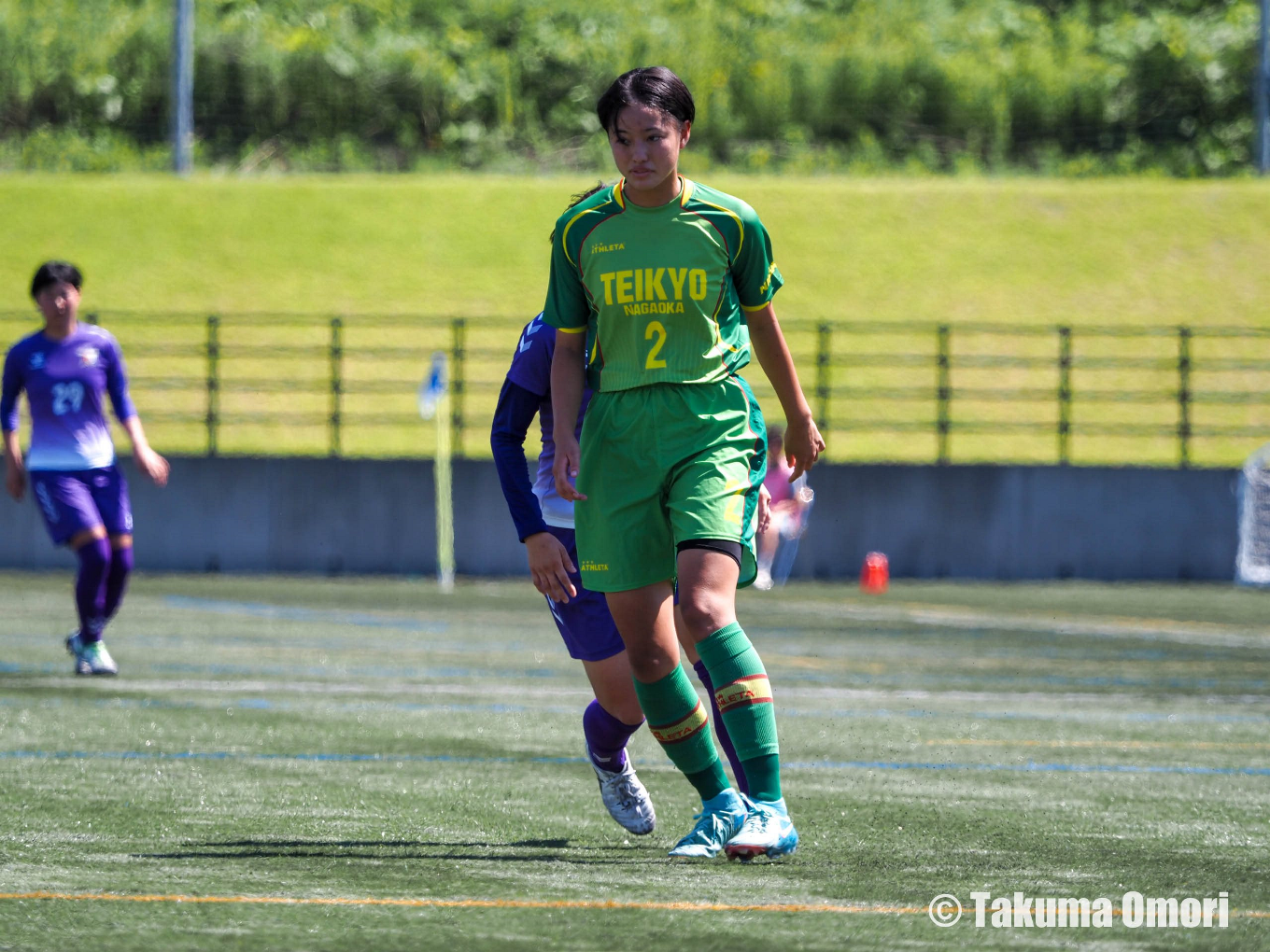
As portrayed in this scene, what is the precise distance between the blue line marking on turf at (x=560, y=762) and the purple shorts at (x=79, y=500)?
3.47m

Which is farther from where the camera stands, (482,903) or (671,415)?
(671,415)

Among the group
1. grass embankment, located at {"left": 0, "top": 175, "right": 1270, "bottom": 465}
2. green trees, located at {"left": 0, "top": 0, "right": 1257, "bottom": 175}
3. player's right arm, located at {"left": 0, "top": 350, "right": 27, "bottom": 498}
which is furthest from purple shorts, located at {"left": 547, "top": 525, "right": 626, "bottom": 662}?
green trees, located at {"left": 0, "top": 0, "right": 1257, "bottom": 175}

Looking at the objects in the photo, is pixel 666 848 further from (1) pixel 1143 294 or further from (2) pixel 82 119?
(2) pixel 82 119

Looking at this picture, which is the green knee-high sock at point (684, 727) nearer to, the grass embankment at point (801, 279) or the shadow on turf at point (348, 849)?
the shadow on turf at point (348, 849)

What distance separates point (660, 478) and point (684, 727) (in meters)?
0.68

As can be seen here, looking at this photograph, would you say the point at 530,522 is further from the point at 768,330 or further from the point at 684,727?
the point at 768,330

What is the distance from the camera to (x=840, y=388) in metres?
28.8

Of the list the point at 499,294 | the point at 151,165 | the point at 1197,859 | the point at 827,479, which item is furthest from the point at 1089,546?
the point at 151,165

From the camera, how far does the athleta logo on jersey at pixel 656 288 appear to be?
16.6ft

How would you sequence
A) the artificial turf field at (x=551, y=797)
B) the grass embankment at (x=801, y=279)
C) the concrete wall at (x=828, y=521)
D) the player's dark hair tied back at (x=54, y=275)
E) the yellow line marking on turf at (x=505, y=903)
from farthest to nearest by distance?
the grass embankment at (x=801, y=279), the concrete wall at (x=828, y=521), the player's dark hair tied back at (x=54, y=275), the yellow line marking on turf at (x=505, y=903), the artificial turf field at (x=551, y=797)

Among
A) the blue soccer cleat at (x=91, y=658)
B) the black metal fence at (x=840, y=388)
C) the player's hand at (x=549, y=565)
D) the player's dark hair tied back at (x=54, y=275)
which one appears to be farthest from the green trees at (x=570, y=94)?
the player's hand at (x=549, y=565)

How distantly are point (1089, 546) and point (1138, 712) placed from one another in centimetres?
1360

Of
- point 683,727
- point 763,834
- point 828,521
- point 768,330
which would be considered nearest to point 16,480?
point 683,727

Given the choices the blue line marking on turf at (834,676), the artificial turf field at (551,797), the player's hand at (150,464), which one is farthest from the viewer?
the blue line marking on turf at (834,676)
